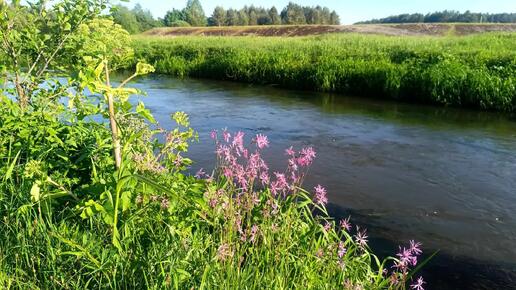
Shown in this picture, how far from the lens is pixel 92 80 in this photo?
119 inches

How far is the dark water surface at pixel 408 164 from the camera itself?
5891 millimetres

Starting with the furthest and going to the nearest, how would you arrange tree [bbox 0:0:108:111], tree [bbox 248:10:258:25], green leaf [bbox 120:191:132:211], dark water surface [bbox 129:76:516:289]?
tree [bbox 248:10:258:25] → dark water surface [bbox 129:76:516:289] → tree [bbox 0:0:108:111] → green leaf [bbox 120:191:132:211]

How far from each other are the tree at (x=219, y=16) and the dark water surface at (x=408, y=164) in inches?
3910

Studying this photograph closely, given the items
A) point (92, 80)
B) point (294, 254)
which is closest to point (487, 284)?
point (294, 254)

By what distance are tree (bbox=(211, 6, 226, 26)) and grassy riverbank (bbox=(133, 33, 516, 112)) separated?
89530 mm

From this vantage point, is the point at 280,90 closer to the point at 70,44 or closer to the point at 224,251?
the point at 70,44

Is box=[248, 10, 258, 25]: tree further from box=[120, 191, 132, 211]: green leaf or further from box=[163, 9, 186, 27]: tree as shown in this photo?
box=[120, 191, 132, 211]: green leaf

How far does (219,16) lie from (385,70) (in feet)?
331

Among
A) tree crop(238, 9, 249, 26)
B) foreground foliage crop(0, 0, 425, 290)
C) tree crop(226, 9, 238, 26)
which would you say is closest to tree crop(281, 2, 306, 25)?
tree crop(238, 9, 249, 26)

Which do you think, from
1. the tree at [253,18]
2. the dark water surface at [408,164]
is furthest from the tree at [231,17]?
the dark water surface at [408,164]

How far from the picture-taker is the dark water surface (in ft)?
19.3

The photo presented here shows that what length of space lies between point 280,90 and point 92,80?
53.0ft

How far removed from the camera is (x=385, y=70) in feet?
56.4

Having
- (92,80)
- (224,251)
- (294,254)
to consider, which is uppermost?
(92,80)
